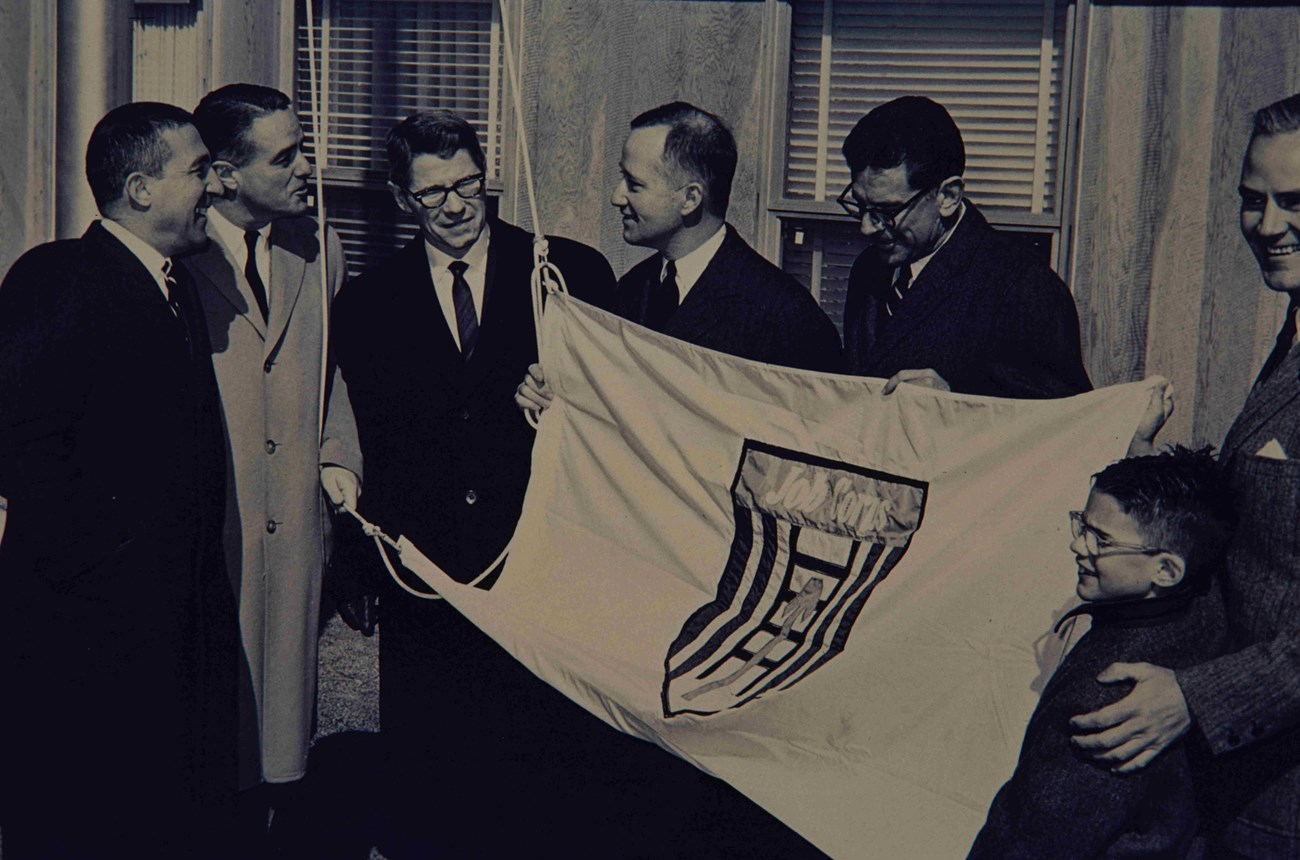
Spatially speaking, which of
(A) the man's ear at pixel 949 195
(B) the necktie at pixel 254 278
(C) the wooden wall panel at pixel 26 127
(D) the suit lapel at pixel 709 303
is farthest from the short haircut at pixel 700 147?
(C) the wooden wall panel at pixel 26 127

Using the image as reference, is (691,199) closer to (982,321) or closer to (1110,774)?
(982,321)

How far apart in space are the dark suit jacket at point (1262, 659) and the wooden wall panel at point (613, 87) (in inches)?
127

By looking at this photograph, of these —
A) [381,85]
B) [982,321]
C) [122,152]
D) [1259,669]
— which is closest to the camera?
[1259,669]

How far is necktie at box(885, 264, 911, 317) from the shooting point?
4.49 metres

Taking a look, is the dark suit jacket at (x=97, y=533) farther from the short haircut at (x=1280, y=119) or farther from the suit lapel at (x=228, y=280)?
the short haircut at (x=1280, y=119)

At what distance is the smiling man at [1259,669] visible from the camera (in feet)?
9.34

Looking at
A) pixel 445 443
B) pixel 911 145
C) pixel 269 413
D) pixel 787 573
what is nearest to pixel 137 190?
pixel 269 413

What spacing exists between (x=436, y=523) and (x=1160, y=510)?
2332 millimetres

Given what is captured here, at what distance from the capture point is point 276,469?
469 centimetres

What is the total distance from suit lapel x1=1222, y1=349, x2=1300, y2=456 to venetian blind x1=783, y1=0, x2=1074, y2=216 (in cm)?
258

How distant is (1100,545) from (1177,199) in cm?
263

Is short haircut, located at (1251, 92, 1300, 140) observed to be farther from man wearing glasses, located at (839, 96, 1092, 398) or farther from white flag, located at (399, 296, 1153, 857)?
man wearing glasses, located at (839, 96, 1092, 398)

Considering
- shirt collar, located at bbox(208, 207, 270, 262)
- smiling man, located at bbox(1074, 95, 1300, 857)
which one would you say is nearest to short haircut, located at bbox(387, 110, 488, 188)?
shirt collar, located at bbox(208, 207, 270, 262)

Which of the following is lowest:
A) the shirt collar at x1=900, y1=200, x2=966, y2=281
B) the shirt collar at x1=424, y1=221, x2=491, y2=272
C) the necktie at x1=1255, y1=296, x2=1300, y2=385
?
the necktie at x1=1255, y1=296, x2=1300, y2=385
